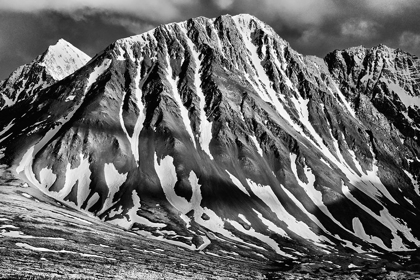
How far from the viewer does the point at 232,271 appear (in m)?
97.9

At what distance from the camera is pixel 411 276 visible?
11281 cm

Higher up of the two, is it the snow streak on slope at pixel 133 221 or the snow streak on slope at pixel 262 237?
the snow streak on slope at pixel 262 237

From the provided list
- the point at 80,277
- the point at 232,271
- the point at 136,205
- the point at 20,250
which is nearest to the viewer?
the point at 80,277

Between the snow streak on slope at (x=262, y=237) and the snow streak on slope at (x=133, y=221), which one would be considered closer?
the snow streak on slope at (x=133, y=221)

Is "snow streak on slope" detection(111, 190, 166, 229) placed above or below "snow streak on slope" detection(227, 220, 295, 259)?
below

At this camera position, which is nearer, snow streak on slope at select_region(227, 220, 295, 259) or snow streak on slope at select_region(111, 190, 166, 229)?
snow streak on slope at select_region(111, 190, 166, 229)

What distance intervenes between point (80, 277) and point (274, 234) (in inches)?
5829

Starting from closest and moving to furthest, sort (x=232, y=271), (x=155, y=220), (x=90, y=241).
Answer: (x=232, y=271) → (x=90, y=241) → (x=155, y=220)

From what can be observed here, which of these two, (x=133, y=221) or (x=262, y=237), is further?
(x=262, y=237)

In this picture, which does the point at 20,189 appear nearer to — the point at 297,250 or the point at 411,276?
the point at 297,250

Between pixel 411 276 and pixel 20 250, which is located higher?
pixel 411 276

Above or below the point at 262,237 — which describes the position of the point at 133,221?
below

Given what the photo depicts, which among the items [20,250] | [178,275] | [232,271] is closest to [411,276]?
[232,271]

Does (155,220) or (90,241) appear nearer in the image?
(90,241)
